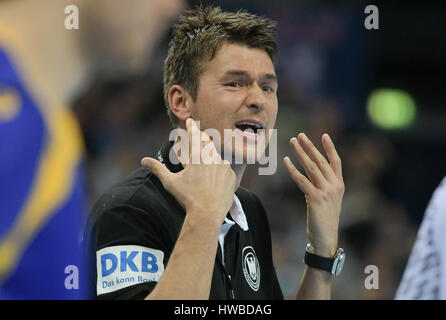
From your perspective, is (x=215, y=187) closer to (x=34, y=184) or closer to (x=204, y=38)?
(x=204, y=38)

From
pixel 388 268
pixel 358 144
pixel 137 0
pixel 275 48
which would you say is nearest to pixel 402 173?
pixel 358 144

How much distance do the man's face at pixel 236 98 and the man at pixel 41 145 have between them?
1662 mm

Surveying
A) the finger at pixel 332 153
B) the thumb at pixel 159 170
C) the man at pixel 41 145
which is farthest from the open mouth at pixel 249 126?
the man at pixel 41 145

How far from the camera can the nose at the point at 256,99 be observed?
283 cm

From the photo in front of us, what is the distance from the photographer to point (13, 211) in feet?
3.45

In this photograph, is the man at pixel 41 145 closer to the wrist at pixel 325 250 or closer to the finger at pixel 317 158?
the finger at pixel 317 158

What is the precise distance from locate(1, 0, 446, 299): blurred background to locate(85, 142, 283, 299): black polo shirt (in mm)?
2618

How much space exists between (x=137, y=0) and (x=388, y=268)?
A: 5909 mm

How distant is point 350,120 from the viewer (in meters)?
8.24

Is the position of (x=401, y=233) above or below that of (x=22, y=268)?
below

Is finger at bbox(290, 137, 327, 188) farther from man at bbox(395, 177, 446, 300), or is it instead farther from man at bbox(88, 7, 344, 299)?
man at bbox(395, 177, 446, 300)

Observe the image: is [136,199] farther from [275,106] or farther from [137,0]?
[137,0]

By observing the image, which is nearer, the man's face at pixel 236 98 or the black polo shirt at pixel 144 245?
the black polo shirt at pixel 144 245

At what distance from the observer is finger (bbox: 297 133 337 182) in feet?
9.19
